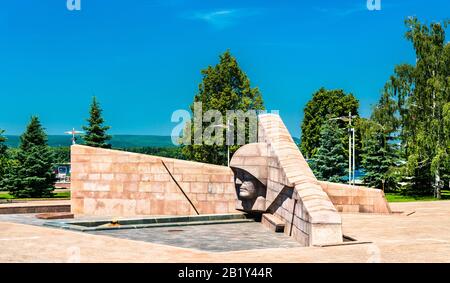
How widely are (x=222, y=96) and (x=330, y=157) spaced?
31.1 ft

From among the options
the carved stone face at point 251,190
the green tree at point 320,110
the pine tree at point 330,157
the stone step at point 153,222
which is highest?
the green tree at point 320,110

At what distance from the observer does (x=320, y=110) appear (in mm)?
50938

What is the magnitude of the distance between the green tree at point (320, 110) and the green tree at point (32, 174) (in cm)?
2369

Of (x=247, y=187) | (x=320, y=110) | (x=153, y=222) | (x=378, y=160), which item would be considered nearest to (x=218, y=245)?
(x=247, y=187)

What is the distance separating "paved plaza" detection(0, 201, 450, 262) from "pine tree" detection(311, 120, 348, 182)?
21.2 meters

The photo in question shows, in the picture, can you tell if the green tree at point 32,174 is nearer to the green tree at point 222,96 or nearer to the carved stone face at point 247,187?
the green tree at point 222,96

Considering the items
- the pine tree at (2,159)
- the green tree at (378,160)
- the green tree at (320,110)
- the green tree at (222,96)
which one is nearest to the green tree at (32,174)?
the pine tree at (2,159)

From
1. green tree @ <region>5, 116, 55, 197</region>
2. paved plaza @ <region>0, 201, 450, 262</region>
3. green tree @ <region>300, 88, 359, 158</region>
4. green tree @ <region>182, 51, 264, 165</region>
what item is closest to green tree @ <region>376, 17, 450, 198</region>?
green tree @ <region>182, 51, 264, 165</region>

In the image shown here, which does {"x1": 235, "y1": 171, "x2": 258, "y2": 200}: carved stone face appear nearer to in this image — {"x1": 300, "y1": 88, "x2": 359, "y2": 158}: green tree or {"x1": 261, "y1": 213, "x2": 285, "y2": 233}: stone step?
{"x1": 261, "y1": 213, "x2": 285, "y2": 233}: stone step

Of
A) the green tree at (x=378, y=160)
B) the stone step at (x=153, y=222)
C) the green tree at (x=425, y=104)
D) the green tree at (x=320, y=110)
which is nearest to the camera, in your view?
the stone step at (x=153, y=222)

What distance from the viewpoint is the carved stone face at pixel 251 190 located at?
15.6m

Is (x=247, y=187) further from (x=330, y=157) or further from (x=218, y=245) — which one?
(x=330, y=157)

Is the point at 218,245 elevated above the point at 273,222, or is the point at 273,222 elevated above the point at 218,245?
the point at 273,222
